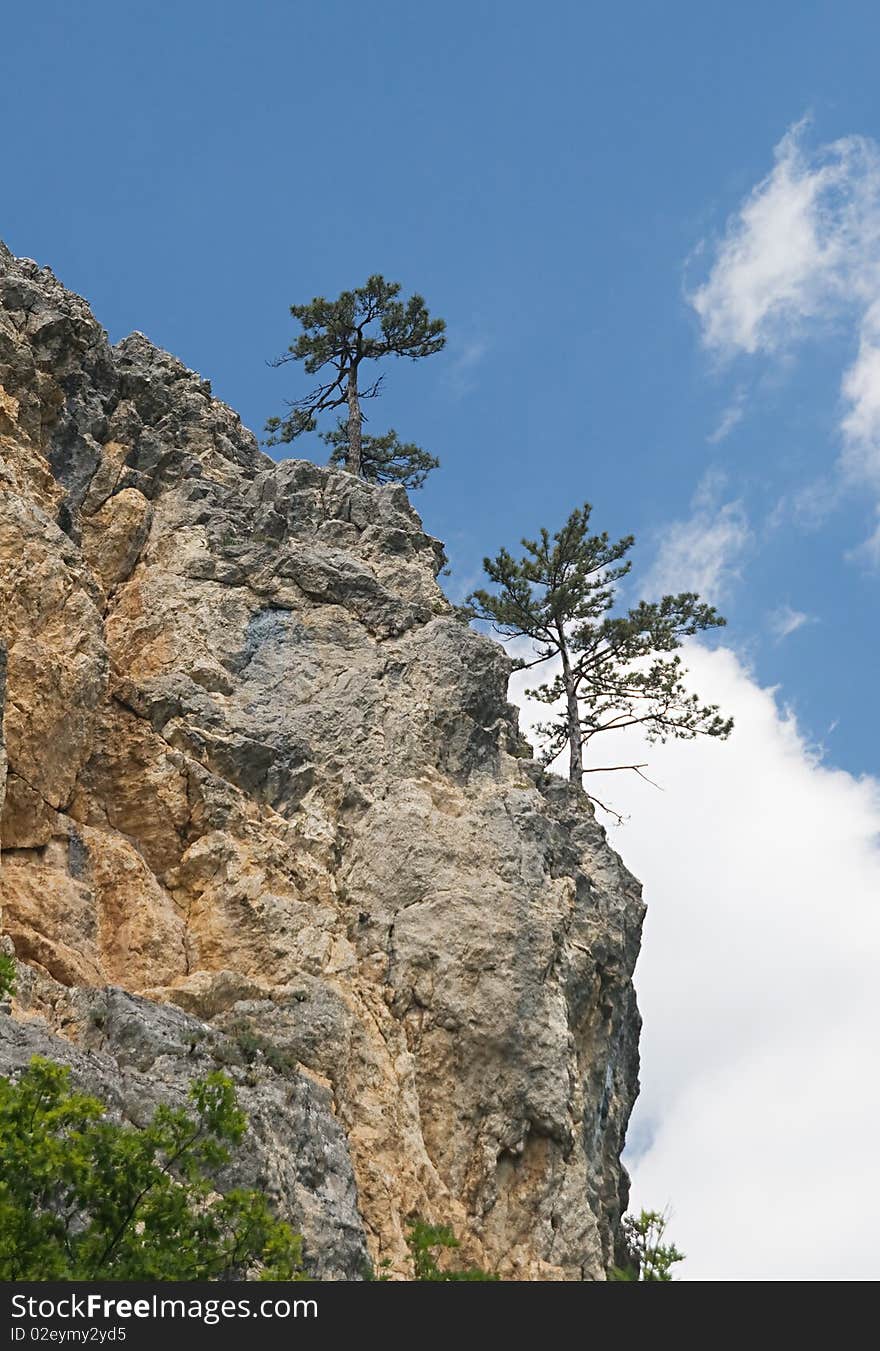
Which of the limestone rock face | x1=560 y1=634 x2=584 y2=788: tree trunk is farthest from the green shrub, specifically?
x1=560 y1=634 x2=584 y2=788: tree trunk

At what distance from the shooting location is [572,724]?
37.3 meters

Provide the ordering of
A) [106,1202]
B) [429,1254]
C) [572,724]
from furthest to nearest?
[572,724]
[429,1254]
[106,1202]

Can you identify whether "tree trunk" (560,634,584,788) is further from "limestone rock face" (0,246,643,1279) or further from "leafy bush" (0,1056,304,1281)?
"leafy bush" (0,1056,304,1281)

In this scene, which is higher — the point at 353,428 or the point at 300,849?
the point at 353,428

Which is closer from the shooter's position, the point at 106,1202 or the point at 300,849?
the point at 106,1202

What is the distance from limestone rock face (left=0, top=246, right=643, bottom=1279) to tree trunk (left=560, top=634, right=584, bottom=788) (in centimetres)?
706

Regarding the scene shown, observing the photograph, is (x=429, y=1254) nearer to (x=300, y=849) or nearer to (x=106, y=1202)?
(x=300, y=849)

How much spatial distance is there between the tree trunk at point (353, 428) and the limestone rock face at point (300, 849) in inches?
414

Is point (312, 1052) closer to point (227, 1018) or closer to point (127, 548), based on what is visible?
point (227, 1018)

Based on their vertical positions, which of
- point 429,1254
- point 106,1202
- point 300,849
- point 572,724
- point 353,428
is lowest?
point 106,1202

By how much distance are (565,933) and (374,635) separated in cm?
662

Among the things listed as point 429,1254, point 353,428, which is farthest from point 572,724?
point 429,1254

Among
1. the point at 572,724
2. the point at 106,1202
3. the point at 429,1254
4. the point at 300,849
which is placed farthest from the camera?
the point at 572,724

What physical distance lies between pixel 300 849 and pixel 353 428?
65.4 feet
